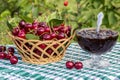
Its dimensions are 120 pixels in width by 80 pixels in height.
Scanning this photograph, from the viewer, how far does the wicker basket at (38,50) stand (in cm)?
195

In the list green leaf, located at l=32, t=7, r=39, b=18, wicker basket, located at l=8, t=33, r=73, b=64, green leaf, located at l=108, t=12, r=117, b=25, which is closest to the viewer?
wicker basket, located at l=8, t=33, r=73, b=64

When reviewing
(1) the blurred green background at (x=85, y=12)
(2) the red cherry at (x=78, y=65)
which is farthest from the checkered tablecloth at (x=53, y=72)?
(1) the blurred green background at (x=85, y=12)

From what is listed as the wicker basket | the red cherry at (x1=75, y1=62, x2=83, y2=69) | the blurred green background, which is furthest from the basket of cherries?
the blurred green background

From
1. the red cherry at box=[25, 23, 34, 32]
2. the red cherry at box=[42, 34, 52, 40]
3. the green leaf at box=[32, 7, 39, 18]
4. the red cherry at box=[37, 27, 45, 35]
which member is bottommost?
the green leaf at box=[32, 7, 39, 18]

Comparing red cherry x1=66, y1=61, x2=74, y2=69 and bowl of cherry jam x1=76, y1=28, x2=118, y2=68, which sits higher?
bowl of cherry jam x1=76, y1=28, x2=118, y2=68

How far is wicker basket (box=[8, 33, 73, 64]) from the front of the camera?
6.40 feet

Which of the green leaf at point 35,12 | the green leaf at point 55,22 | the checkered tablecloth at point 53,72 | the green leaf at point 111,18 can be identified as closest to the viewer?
the checkered tablecloth at point 53,72

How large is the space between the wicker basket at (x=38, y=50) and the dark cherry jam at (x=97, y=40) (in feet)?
0.28

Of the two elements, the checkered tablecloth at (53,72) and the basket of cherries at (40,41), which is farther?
the basket of cherries at (40,41)

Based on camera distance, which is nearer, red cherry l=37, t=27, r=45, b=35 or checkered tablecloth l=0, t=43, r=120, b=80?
checkered tablecloth l=0, t=43, r=120, b=80

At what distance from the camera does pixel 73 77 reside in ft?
6.05

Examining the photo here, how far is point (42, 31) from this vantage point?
1989 mm

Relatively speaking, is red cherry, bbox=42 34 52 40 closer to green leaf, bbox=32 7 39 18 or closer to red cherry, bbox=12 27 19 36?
red cherry, bbox=12 27 19 36

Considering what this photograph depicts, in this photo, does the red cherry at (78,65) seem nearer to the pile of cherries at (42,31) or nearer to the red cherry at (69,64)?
the red cherry at (69,64)
